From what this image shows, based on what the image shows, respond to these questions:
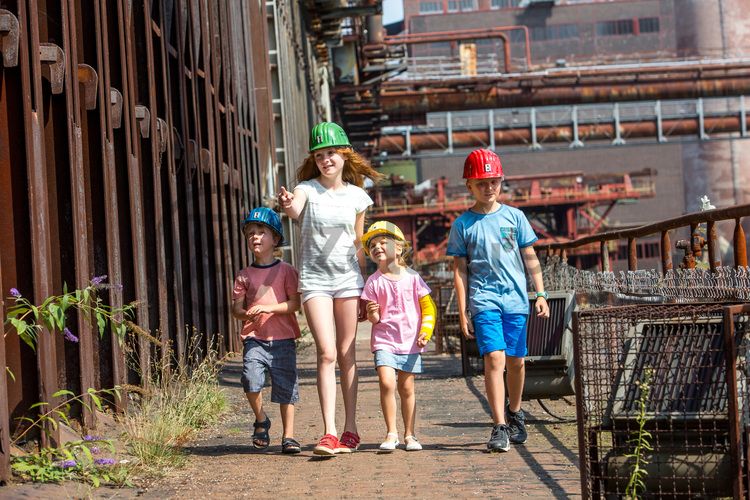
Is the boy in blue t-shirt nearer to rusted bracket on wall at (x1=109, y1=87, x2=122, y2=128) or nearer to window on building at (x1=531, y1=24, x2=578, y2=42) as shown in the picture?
rusted bracket on wall at (x1=109, y1=87, x2=122, y2=128)

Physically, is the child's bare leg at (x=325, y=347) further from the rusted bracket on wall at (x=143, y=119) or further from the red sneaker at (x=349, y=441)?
the rusted bracket on wall at (x=143, y=119)

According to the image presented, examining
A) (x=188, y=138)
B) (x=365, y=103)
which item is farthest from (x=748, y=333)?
(x=365, y=103)

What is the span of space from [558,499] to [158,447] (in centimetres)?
216

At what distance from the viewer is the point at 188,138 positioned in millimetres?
11539

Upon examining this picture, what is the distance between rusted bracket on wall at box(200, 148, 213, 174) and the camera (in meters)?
12.9

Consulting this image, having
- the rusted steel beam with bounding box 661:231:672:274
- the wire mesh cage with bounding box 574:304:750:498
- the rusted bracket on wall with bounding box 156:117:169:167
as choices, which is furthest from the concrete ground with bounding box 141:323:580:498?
the rusted bracket on wall with bounding box 156:117:169:167

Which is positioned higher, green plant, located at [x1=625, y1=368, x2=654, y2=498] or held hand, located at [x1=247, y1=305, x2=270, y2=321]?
held hand, located at [x1=247, y1=305, x2=270, y2=321]

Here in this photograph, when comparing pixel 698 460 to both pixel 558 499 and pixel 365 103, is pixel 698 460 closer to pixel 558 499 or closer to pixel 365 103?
pixel 558 499

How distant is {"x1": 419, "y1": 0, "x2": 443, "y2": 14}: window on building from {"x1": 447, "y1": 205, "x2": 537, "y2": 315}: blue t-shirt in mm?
95826

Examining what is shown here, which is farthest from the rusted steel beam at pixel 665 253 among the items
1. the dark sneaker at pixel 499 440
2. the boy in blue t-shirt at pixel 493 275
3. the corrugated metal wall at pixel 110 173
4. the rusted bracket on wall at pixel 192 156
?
the rusted bracket on wall at pixel 192 156

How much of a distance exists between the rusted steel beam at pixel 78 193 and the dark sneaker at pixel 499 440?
84.7 inches

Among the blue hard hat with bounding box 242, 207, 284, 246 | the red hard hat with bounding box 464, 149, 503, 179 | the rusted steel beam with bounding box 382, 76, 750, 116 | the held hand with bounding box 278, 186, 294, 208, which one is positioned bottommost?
the blue hard hat with bounding box 242, 207, 284, 246

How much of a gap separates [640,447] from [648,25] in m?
92.2

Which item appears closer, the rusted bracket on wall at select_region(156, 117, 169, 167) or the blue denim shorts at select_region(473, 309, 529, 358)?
the blue denim shorts at select_region(473, 309, 529, 358)
